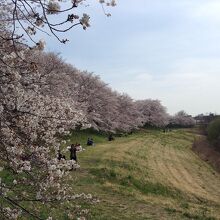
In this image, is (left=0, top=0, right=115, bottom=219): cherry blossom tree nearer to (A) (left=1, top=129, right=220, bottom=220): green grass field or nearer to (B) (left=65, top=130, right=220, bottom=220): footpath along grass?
(A) (left=1, top=129, right=220, bottom=220): green grass field

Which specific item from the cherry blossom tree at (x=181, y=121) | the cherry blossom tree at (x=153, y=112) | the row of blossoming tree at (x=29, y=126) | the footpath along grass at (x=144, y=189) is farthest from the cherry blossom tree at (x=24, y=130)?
the cherry blossom tree at (x=181, y=121)

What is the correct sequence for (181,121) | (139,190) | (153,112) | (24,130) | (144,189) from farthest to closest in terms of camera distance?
(181,121), (153,112), (144,189), (139,190), (24,130)

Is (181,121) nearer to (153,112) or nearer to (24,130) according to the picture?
(153,112)

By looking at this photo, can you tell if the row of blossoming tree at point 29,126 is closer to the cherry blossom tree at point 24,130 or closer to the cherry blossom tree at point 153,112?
the cherry blossom tree at point 24,130

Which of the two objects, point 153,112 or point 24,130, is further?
point 153,112

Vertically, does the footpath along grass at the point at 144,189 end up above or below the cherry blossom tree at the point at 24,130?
below

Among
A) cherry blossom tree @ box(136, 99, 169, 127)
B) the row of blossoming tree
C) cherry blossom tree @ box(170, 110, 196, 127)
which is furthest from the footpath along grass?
cherry blossom tree @ box(170, 110, 196, 127)

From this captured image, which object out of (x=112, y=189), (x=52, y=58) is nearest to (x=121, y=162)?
(x=112, y=189)

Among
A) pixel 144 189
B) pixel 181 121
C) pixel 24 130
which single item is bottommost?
pixel 144 189

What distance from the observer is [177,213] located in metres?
19.2

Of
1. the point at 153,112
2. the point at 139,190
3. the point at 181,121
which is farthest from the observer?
the point at 181,121

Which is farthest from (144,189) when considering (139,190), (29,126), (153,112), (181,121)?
(181,121)

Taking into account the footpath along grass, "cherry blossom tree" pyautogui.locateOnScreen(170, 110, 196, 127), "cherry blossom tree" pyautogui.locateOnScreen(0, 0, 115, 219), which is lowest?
the footpath along grass

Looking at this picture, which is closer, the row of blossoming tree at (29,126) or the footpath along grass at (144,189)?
the row of blossoming tree at (29,126)
